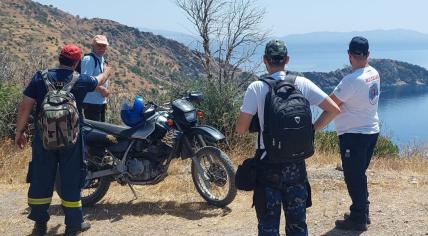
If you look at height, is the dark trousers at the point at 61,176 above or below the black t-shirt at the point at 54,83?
below

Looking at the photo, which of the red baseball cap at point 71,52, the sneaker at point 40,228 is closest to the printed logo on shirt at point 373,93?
the red baseball cap at point 71,52

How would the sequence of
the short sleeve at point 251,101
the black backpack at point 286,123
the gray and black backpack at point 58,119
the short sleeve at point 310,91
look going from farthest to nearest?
the gray and black backpack at point 58,119 → the short sleeve at point 310,91 → the short sleeve at point 251,101 → the black backpack at point 286,123

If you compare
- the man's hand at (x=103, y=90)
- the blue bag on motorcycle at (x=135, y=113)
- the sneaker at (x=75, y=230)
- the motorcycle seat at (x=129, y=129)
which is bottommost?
the sneaker at (x=75, y=230)

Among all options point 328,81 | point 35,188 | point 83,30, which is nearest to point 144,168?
point 35,188

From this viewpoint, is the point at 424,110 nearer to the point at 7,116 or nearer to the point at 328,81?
the point at 328,81

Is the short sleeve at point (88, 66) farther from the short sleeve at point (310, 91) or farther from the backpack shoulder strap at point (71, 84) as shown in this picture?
the short sleeve at point (310, 91)

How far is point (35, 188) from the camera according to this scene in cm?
475

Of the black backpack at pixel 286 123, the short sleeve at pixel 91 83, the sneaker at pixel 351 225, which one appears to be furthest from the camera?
the sneaker at pixel 351 225

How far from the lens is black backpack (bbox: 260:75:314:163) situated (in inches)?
137

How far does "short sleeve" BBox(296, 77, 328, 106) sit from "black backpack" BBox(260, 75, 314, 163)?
6.6 inches

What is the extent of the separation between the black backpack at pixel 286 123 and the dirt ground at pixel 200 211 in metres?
1.64

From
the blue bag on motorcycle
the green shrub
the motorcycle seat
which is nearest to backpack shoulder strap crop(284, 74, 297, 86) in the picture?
the motorcycle seat

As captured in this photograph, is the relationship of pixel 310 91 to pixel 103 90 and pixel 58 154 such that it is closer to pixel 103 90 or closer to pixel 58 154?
pixel 58 154

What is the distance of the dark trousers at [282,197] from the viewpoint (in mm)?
3621
